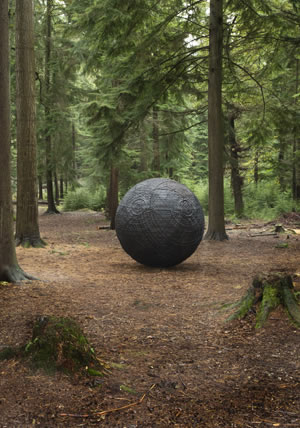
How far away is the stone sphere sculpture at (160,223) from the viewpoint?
820 centimetres

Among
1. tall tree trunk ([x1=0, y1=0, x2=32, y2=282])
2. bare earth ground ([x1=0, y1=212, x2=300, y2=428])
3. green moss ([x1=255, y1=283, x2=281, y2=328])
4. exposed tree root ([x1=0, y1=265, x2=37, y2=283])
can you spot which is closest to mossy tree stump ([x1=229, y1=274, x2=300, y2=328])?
green moss ([x1=255, y1=283, x2=281, y2=328])

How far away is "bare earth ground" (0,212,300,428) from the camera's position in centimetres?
297

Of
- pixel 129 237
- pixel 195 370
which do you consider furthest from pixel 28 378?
pixel 129 237

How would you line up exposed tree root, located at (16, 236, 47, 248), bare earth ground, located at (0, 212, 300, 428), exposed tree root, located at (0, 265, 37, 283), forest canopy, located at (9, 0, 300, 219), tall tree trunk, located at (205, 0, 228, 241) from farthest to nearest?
tall tree trunk, located at (205, 0, 228, 241), forest canopy, located at (9, 0, 300, 219), exposed tree root, located at (16, 236, 47, 248), exposed tree root, located at (0, 265, 37, 283), bare earth ground, located at (0, 212, 300, 428)

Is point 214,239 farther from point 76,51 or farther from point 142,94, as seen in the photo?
point 76,51

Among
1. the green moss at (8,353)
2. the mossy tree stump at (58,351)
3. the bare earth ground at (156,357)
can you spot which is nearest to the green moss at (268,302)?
the bare earth ground at (156,357)

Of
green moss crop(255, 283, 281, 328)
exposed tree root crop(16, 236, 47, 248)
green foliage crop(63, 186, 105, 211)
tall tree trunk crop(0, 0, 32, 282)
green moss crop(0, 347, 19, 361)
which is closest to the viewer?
green moss crop(0, 347, 19, 361)

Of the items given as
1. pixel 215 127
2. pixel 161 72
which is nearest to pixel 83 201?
pixel 161 72

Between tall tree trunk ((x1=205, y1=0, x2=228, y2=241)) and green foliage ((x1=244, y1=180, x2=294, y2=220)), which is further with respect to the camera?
green foliage ((x1=244, y1=180, x2=294, y2=220))

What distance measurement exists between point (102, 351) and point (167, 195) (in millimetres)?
4707

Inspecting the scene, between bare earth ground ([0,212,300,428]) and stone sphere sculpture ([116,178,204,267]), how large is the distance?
51cm

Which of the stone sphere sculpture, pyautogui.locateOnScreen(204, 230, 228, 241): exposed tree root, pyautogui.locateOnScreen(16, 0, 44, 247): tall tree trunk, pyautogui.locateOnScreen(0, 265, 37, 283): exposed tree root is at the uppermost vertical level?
pyautogui.locateOnScreen(16, 0, 44, 247): tall tree trunk

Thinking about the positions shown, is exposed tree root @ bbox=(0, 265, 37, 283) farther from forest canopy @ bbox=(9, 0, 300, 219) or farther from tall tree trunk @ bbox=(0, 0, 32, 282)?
forest canopy @ bbox=(9, 0, 300, 219)

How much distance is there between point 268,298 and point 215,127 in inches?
340
